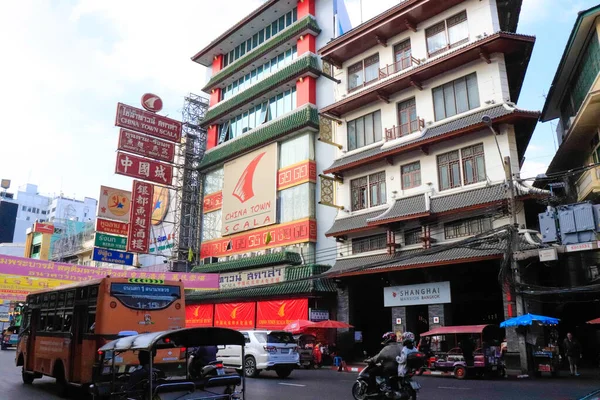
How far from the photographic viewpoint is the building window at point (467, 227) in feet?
71.8

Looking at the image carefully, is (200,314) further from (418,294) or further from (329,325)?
(418,294)

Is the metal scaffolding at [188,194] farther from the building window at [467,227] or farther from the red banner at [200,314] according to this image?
the building window at [467,227]

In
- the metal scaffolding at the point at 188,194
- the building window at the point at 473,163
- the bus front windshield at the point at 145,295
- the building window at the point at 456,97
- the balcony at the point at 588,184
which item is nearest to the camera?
the bus front windshield at the point at 145,295

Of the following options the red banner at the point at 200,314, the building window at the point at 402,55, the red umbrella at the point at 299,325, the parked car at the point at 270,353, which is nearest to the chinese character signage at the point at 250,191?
the red banner at the point at 200,314

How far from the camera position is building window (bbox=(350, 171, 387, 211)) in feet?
88.4

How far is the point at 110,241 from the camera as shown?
35.3m

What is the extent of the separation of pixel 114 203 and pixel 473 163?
2603cm

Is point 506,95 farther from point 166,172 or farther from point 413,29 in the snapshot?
point 166,172

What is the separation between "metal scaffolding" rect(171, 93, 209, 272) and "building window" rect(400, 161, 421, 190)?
836 inches

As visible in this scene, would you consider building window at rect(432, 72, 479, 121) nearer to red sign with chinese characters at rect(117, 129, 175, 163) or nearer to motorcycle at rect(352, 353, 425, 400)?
motorcycle at rect(352, 353, 425, 400)

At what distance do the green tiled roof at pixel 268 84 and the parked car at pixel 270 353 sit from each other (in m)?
20.6

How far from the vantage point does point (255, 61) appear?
38.9 metres

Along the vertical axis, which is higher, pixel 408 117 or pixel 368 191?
pixel 408 117

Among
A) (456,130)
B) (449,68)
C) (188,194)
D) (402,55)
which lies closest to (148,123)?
(188,194)
